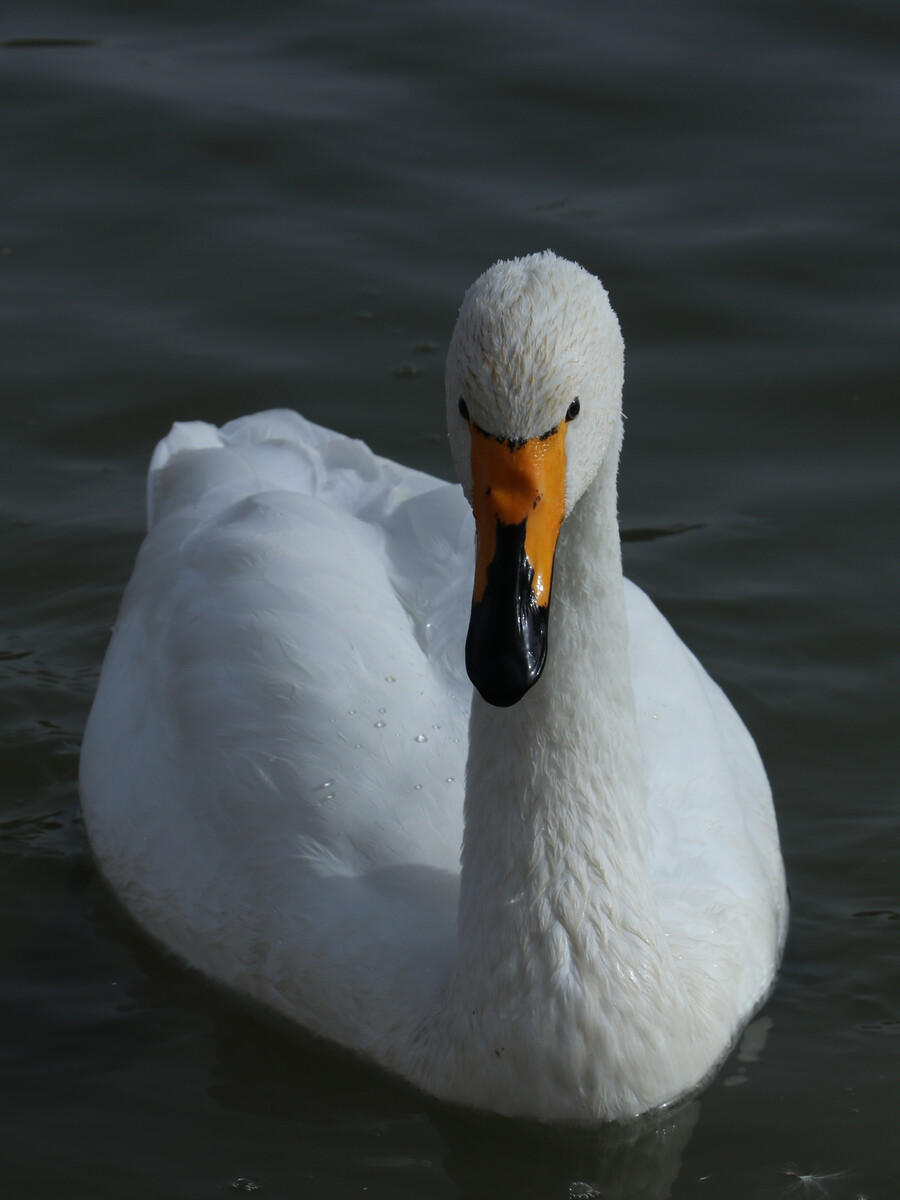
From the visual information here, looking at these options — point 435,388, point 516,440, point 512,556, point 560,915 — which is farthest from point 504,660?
point 435,388

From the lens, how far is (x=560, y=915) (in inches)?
189

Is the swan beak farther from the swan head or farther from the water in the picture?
the water

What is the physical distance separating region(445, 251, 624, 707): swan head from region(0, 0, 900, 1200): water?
1700 millimetres

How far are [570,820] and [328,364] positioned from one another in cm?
531

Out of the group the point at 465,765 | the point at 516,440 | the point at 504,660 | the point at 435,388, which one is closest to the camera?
the point at 504,660

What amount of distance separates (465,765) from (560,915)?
2.48ft

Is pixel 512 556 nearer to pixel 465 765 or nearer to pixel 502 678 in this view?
pixel 502 678

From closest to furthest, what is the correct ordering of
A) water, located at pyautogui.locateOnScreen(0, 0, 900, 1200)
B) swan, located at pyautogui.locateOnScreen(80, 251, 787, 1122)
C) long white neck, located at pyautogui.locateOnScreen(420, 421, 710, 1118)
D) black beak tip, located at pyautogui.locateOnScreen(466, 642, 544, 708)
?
black beak tip, located at pyautogui.locateOnScreen(466, 642, 544, 708) → swan, located at pyautogui.locateOnScreen(80, 251, 787, 1122) → long white neck, located at pyautogui.locateOnScreen(420, 421, 710, 1118) → water, located at pyautogui.locateOnScreen(0, 0, 900, 1200)

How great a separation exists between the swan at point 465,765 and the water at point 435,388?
24 cm

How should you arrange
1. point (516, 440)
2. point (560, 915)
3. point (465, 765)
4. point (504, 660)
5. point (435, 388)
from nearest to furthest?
point (504, 660) → point (516, 440) → point (560, 915) → point (465, 765) → point (435, 388)

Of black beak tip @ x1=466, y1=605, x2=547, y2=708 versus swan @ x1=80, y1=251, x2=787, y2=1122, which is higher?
black beak tip @ x1=466, y1=605, x2=547, y2=708

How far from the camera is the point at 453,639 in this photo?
5840mm

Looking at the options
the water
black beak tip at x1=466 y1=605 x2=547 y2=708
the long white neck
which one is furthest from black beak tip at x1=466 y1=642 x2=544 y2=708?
the water

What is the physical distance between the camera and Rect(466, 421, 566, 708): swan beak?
3881mm
